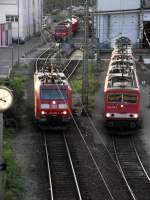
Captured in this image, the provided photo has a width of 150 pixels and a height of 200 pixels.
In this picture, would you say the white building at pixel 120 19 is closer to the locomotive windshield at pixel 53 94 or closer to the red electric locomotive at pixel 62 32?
the red electric locomotive at pixel 62 32

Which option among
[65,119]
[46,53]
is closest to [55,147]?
Result: [65,119]

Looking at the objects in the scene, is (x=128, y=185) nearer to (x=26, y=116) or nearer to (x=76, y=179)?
(x=76, y=179)

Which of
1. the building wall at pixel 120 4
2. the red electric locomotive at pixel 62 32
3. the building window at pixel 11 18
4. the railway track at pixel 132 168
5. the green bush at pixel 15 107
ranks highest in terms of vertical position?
the building wall at pixel 120 4

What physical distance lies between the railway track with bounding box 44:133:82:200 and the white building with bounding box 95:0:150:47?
3962 cm

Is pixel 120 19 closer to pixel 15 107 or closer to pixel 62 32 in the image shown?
pixel 62 32

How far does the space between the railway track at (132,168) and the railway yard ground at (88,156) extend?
0.19 m

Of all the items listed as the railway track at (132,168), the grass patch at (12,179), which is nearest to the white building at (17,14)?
the railway track at (132,168)

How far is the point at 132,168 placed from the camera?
74.5ft

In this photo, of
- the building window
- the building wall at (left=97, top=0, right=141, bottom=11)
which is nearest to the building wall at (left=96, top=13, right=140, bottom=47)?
the building wall at (left=97, top=0, right=141, bottom=11)

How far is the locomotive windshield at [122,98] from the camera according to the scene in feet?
91.4

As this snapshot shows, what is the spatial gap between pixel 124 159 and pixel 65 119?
15.7 ft

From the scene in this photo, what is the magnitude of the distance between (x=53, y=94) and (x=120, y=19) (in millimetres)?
39810

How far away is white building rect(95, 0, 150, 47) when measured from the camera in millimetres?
65688

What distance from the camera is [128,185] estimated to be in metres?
20.4
